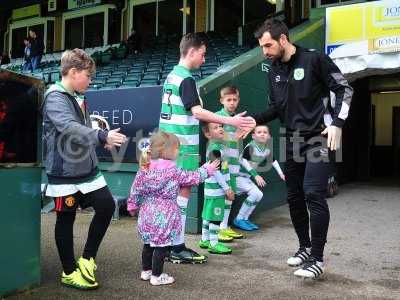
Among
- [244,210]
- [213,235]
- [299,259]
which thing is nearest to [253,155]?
[244,210]

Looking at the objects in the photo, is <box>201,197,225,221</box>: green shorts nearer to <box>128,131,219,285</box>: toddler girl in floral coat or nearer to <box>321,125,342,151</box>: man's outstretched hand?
<box>128,131,219,285</box>: toddler girl in floral coat

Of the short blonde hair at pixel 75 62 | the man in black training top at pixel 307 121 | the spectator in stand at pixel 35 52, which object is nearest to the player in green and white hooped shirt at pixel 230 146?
the man in black training top at pixel 307 121

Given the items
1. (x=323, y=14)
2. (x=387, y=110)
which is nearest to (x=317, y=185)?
(x=323, y=14)

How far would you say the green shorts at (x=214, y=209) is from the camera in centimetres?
473

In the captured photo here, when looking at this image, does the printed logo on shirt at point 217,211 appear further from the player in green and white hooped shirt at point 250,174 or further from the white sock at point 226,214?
the player in green and white hooped shirt at point 250,174

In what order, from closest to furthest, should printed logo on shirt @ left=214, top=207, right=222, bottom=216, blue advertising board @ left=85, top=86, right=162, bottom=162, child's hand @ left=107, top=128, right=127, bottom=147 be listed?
child's hand @ left=107, top=128, right=127, bottom=147 < printed logo on shirt @ left=214, top=207, right=222, bottom=216 < blue advertising board @ left=85, top=86, right=162, bottom=162

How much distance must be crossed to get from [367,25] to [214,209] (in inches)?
210

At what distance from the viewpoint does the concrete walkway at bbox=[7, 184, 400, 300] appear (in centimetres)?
340

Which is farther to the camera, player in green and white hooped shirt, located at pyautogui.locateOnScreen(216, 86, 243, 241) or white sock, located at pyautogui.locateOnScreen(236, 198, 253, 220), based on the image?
white sock, located at pyautogui.locateOnScreen(236, 198, 253, 220)

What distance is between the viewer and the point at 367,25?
849cm

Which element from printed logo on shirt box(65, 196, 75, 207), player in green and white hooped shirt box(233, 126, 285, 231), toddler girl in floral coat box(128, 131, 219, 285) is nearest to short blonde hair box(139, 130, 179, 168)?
toddler girl in floral coat box(128, 131, 219, 285)

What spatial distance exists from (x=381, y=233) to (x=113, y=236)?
302 centimetres

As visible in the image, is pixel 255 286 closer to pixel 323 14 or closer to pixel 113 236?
pixel 113 236

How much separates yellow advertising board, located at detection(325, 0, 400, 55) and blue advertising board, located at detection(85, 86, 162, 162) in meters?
3.99
